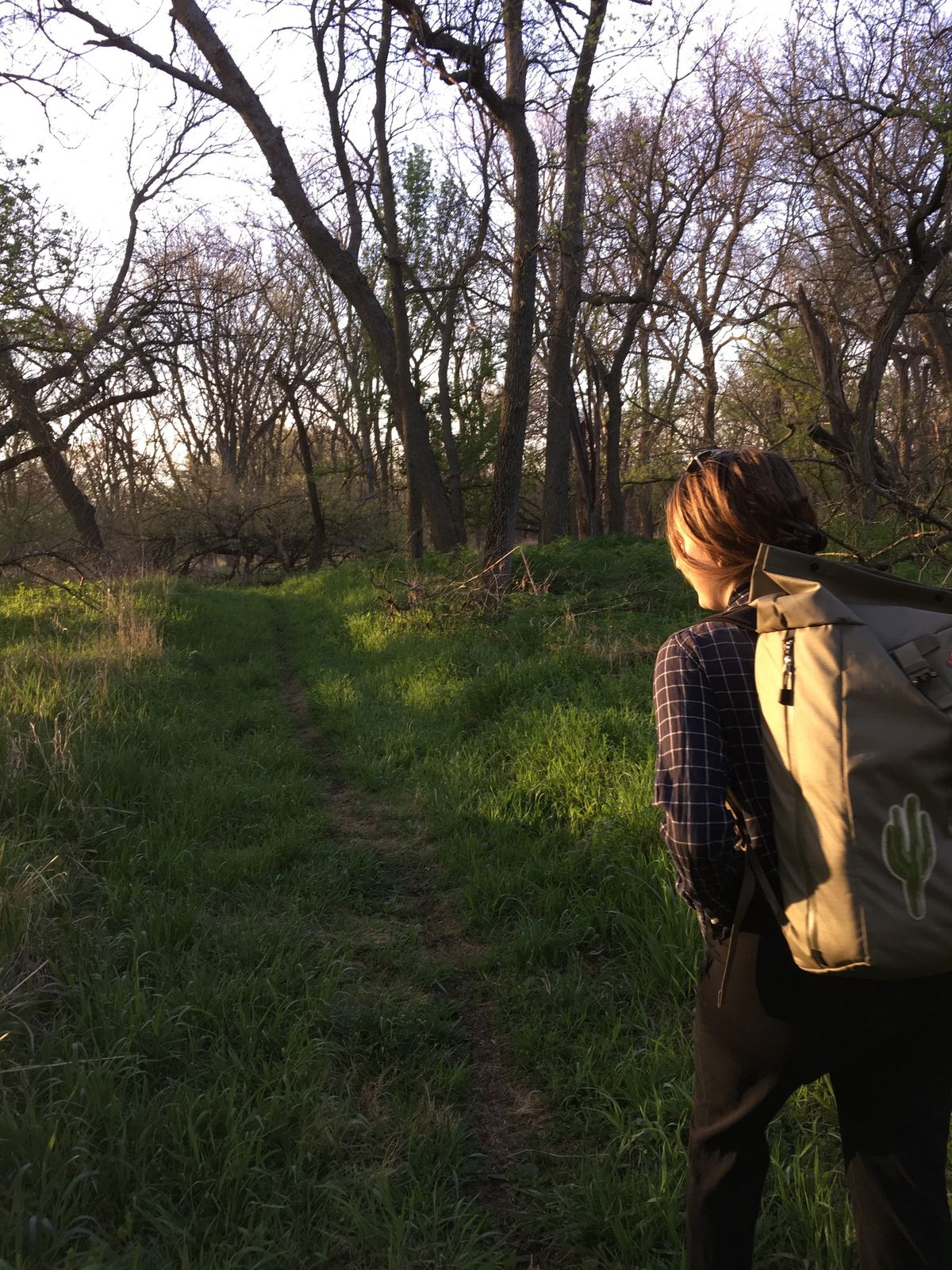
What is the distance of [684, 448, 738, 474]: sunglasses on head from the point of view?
5.54 feet

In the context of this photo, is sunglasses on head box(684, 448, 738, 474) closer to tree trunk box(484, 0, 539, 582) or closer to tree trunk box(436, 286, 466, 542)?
tree trunk box(484, 0, 539, 582)

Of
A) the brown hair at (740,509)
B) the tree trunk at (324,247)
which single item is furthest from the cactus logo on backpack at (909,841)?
the tree trunk at (324,247)

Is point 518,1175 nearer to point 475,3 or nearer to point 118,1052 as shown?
point 118,1052

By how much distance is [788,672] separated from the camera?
1364 millimetres

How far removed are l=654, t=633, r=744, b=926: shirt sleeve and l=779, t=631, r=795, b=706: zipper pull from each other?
19cm

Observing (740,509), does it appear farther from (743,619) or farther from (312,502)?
(312,502)

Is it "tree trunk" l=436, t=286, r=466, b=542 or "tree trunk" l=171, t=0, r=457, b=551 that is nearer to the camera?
"tree trunk" l=171, t=0, r=457, b=551

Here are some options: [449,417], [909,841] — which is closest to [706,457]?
[909,841]

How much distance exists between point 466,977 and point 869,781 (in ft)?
8.33

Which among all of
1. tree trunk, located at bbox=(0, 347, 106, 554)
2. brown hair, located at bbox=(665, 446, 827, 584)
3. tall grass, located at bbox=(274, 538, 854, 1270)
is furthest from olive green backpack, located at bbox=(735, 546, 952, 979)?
tree trunk, located at bbox=(0, 347, 106, 554)

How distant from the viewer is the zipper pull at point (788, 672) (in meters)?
1.36

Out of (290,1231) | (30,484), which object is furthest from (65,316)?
(290,1231)

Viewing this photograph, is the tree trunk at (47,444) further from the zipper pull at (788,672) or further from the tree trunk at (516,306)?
the zipper pull at (788,672)

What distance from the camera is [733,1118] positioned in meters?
1.57
